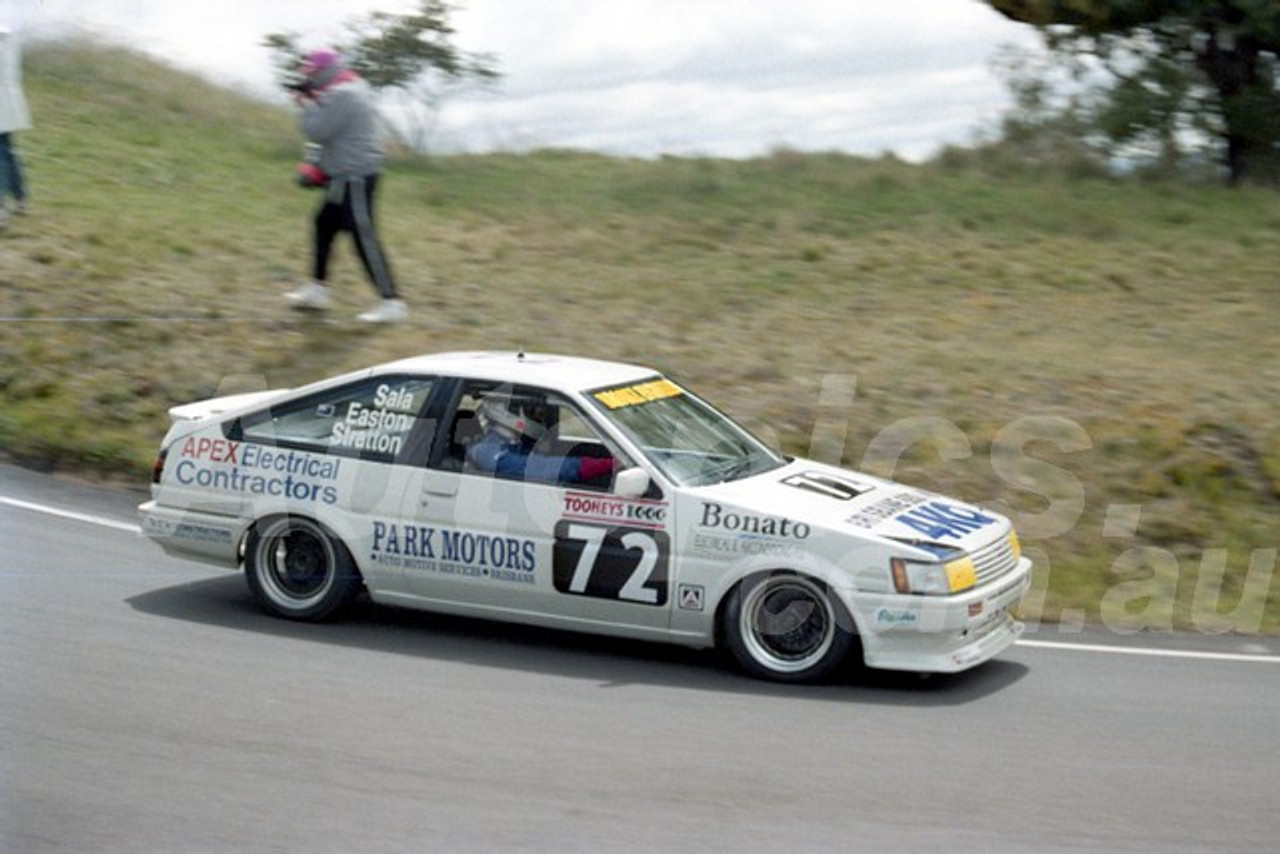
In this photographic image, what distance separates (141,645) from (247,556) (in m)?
0.92

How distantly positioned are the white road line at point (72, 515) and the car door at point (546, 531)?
2852mm

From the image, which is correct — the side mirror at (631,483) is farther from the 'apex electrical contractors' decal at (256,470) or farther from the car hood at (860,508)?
the 'apex electrical contractors' decal at (256,470)

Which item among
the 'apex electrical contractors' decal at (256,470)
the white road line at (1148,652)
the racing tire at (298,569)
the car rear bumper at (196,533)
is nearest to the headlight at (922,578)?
the white road line at (1148,652)

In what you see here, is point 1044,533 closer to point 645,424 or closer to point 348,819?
point 645,424

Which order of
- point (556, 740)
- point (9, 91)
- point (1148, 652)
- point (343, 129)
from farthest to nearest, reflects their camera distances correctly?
point (9, 91)
point (343, 129)
point (1148, 652)
point (556, 740)

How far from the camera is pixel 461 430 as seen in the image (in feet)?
30.4

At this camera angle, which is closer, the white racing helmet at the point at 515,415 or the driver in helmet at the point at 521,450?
→ the driver in helmet at the point at 521,450

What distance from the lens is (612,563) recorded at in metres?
8.77

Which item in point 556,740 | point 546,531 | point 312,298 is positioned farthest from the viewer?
point 312,298

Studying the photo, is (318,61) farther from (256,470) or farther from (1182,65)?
(1182,65)

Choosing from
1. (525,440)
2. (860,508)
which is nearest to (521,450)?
(525,440)

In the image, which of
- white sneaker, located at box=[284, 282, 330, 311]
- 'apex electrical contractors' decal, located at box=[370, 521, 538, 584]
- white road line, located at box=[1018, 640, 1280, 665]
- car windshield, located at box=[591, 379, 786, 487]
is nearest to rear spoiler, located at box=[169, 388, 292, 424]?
'apex electrical contractors' decal, located at box=[370, 521, 538, 584]

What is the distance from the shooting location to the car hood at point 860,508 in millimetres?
8609

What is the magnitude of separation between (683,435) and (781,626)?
4.28ft
